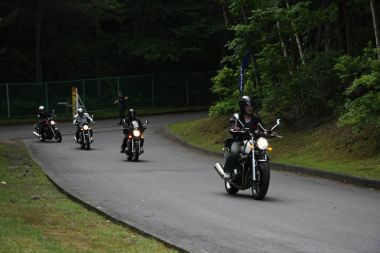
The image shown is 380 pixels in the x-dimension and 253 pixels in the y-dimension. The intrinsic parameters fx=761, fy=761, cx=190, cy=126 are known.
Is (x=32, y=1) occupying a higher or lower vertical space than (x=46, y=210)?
higher

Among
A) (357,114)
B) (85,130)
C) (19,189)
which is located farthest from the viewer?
(85,130)

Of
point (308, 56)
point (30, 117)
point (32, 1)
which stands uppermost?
point (32, 1)

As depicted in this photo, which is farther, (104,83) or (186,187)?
(104,83)

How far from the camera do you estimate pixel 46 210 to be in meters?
12.3

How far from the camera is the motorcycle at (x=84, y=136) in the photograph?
1112 inches

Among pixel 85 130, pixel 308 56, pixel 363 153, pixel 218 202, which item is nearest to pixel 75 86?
pixel 85 130

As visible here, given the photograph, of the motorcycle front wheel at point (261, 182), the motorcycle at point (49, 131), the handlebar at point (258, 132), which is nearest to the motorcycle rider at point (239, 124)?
the handlebar at point (258, 132)

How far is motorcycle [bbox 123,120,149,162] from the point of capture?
23469 mm

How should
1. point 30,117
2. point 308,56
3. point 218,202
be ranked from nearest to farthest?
point 218,202
point 308,56
point 30,117

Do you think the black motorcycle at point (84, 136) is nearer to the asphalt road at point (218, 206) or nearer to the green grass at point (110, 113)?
the asphalt road at point (218, 206)

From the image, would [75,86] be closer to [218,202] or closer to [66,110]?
[66,110]

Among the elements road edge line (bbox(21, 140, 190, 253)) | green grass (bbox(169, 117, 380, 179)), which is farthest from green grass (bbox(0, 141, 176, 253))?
green grass (bbox(169, 117, 380, 179))

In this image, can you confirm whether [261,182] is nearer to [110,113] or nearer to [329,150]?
[329,150]

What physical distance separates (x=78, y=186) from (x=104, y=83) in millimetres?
33936
